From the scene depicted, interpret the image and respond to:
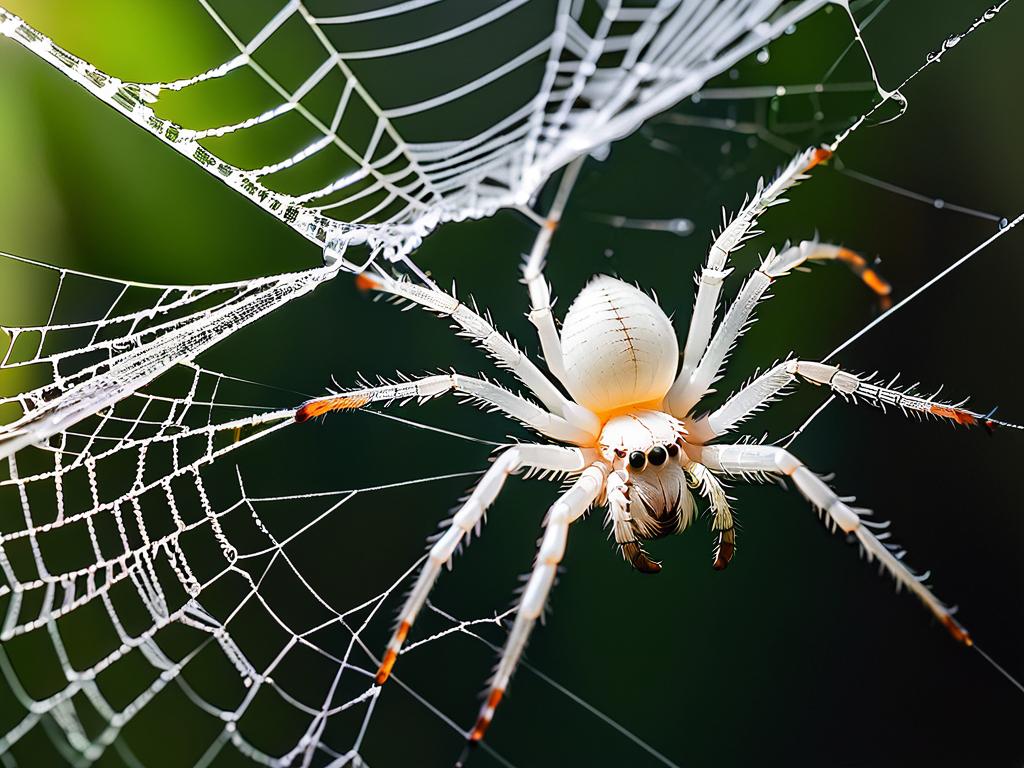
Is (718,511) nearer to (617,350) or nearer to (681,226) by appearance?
(617,350)

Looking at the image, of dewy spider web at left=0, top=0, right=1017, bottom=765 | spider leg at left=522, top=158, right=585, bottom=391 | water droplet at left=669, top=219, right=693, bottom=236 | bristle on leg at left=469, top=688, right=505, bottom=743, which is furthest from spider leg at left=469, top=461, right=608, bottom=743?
water droplet at left=669, top=219, right=693, bottom=236

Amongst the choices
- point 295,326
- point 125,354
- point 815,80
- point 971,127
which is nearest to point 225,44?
point 295,326

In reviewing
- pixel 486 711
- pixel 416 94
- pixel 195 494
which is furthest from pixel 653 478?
pixel 416 94

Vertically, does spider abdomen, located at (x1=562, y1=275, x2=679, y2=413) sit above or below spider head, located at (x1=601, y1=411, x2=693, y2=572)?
Answer: above

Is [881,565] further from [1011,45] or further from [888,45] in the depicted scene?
[1011,45]

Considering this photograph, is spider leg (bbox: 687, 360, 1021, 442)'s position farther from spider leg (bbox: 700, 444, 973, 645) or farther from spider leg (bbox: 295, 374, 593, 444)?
spider leg (bbox: 295, 374, 593, 444)

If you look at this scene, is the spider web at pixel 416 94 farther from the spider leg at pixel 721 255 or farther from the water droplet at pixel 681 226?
the water droplet at pixel 681 226
